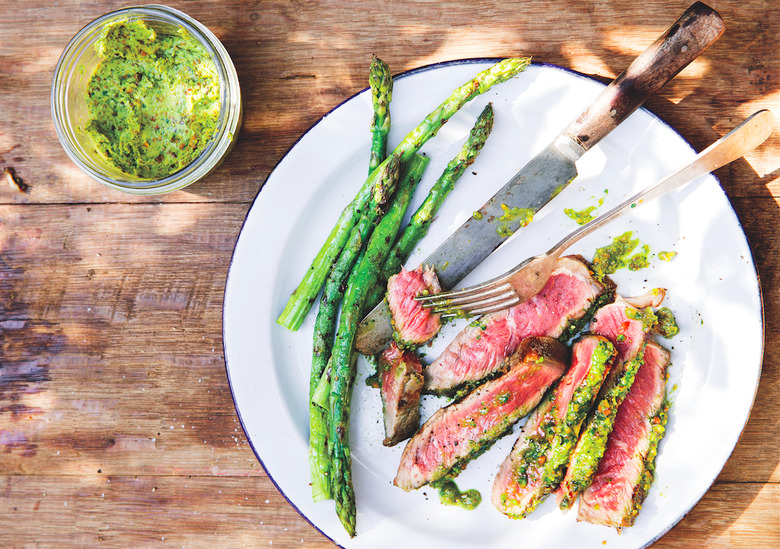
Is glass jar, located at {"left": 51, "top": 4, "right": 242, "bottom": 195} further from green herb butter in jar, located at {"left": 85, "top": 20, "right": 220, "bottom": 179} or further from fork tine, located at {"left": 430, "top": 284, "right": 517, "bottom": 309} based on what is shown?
fork tine, located at {"left": 430, "top": 284, "right": 517, "bottom": 309}

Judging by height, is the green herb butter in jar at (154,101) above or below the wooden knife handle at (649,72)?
below

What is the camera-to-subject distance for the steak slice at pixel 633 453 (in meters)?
2.35

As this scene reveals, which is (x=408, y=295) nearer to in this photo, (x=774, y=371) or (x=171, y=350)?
(x=171, y=350)

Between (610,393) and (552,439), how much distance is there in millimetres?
353

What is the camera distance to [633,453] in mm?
2396

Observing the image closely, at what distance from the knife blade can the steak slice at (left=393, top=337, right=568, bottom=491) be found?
50 cm

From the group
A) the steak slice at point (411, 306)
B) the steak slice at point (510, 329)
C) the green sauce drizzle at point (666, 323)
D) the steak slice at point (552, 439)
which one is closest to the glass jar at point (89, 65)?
the steak slice at point (411, 306)

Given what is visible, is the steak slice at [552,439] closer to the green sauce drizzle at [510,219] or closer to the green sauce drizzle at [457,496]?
the green sauce drizzle at [457,496]

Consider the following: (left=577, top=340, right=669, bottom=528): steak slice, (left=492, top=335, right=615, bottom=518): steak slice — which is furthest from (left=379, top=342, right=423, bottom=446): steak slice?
(left=577, top=340, right=669, bottom=528): steak slice

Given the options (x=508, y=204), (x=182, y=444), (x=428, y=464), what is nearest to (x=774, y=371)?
(x=508, y=204)

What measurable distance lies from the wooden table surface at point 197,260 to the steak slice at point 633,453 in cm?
51

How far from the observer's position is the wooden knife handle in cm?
214

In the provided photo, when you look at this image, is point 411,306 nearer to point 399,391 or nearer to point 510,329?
point 399,391

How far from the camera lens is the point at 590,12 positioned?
8.44 feet
